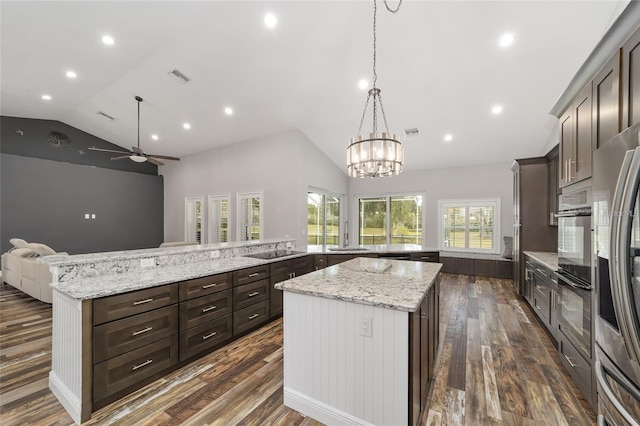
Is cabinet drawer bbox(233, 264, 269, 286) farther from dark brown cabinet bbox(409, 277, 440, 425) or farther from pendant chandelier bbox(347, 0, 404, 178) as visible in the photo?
dark brown cabinet bbox(409, 277, 440, 425)

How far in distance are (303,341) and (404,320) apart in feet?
2.46

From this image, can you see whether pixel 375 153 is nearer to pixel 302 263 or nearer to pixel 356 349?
pixel 356 349

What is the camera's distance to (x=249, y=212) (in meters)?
6.69

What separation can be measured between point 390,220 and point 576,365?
5.79 meters

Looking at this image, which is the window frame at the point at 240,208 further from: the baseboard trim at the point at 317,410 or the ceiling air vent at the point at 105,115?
the baseboard trim at the point at 317,410

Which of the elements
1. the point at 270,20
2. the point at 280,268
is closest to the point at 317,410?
the point at 280,268

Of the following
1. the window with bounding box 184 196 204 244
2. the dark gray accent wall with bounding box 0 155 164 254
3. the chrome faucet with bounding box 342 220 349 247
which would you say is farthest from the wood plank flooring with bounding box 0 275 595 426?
the chrome faucet with bounding box 342 220 349 247

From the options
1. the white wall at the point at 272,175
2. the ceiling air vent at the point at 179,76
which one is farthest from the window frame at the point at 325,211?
the ceiling air vent at the point at 179,76

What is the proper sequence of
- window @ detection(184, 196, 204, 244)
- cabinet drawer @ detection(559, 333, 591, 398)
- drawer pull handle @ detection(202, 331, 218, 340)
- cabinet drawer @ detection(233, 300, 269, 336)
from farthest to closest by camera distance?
window @ detection(184, 196, 204, 244) < cabinet drawer @ detection(233, 300, 269, 336) < drawer pull handle @ detection(202, 331, 218, 340) < cabinet drawer @ detection(559, 333, 591, 398)

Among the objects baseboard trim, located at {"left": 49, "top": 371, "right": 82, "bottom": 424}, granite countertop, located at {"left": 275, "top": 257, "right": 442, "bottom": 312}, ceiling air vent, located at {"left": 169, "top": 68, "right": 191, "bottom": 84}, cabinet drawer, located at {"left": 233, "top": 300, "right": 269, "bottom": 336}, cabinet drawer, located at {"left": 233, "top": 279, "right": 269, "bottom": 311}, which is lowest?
baseboard trim, located at {"left": 49, "top": 371, "right": 82, "bottom": 424}

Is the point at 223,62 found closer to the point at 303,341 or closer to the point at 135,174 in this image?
the point at 303,341

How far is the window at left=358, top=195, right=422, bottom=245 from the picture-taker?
7.49 metres

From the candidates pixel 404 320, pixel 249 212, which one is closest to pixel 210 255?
pixel 404 320

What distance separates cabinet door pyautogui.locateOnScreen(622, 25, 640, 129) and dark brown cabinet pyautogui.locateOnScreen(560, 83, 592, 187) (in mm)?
496
